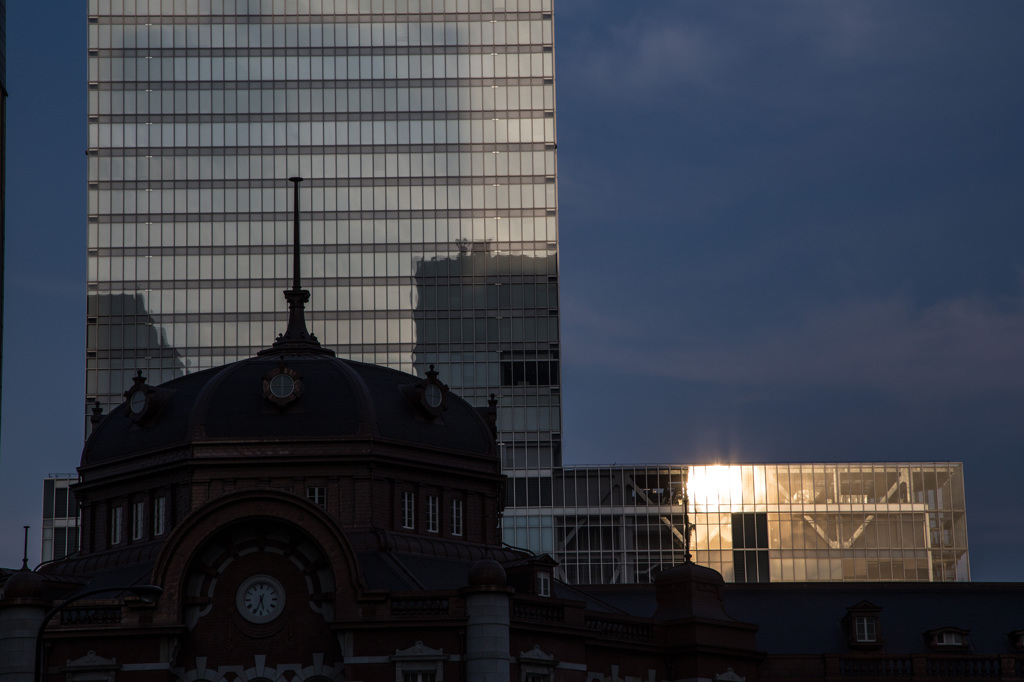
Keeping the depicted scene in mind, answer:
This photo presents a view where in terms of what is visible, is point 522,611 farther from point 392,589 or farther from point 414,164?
point 414,164

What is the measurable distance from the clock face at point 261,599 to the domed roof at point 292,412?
754 cm

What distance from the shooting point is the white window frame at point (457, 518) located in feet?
273

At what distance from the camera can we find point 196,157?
507 feet

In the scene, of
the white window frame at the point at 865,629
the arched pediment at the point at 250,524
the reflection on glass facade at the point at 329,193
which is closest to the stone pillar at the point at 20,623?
the arched pediment at the point at 250,524

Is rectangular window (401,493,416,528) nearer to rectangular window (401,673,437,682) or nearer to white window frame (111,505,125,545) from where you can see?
rectangular window (401,673,437,682)

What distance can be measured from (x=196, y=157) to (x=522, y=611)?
88.3 metres

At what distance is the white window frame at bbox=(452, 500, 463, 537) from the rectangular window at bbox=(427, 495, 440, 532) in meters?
1.08

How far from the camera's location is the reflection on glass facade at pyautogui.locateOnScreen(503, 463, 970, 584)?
6033 inches

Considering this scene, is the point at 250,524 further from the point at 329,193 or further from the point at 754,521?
the point at 754,521

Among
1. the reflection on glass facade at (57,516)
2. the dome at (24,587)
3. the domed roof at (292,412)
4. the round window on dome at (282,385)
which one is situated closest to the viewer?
the dome at (24,587)

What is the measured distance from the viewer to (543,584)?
261ft

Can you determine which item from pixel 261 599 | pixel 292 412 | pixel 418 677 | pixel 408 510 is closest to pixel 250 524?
pixel 261 599

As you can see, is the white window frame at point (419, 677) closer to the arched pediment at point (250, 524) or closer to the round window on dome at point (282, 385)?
the arched pediment at point (250, 524)

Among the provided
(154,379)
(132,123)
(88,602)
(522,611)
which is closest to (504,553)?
Result: (522,611)
